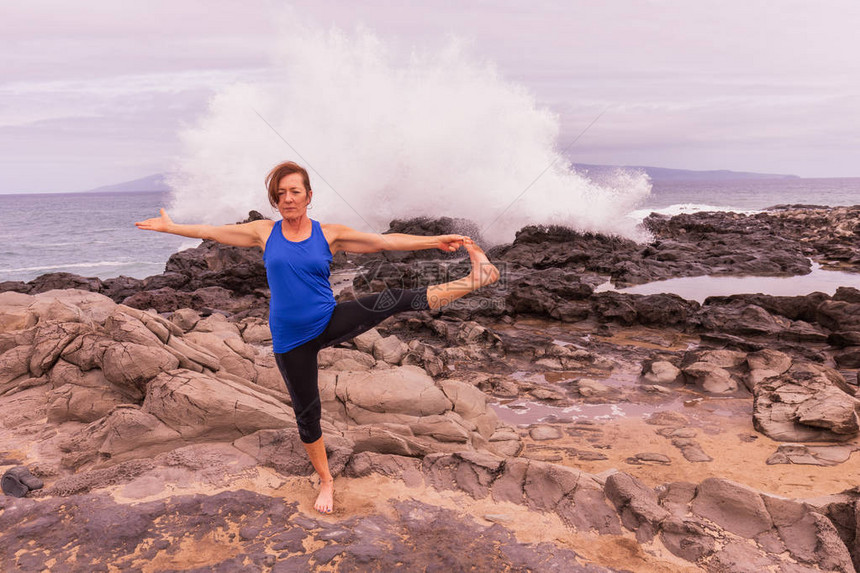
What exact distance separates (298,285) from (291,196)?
1.58 feet

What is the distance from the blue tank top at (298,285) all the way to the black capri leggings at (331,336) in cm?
5

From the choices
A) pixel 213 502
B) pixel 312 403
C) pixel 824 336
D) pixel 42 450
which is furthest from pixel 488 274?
pixel 824 336

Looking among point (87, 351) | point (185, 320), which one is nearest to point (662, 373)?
point (185, 320)

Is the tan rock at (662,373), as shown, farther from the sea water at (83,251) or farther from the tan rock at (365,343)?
the sea water at (83,251)

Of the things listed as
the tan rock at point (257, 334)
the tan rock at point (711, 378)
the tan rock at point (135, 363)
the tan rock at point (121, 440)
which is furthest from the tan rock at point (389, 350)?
the tan rock at point (121, 440)

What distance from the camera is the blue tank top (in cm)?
282

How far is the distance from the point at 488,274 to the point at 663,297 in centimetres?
987

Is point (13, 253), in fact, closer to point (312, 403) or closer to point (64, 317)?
point (64, 317)

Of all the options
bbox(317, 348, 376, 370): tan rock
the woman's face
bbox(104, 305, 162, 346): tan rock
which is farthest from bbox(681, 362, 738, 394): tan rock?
bbox(104, 305, 162, 346): tan rock

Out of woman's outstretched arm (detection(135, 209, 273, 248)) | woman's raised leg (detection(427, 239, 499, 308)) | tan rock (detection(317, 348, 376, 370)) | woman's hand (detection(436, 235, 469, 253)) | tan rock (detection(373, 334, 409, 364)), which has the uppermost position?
woman's outstretched arm (detection(135, 209, 273, 248))

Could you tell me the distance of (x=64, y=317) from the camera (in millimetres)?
5965

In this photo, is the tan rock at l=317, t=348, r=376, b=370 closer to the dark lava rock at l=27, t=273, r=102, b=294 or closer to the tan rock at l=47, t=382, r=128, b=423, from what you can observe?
A: the tan rock at l=47, t=382, r=128, b=423

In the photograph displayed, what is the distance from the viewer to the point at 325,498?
3.23 metres

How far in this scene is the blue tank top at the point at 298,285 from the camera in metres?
2.82
